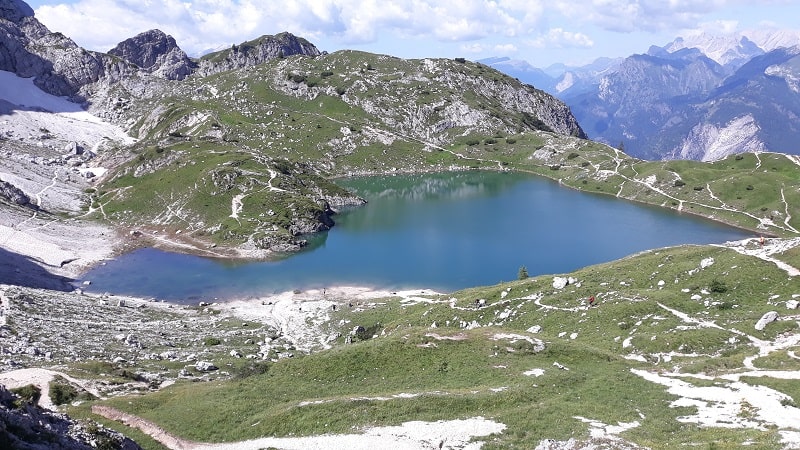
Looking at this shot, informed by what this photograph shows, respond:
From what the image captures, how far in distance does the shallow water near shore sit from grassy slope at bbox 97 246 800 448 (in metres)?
48.2

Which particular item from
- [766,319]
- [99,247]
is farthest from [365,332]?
[99,247]

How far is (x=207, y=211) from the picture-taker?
15462 cm

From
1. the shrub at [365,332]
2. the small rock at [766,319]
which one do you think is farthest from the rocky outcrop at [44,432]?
the small rock at [766,319]

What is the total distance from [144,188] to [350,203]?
70.8 m

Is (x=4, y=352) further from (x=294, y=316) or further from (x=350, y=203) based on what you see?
(x=350, y=203)

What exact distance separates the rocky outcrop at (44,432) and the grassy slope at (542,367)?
9221 millimetres

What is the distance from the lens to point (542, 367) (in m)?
45.2

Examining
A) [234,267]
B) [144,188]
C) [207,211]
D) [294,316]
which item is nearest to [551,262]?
[294,316]

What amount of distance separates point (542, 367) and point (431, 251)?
91.2 m

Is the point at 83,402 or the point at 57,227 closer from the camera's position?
the point at 83,402

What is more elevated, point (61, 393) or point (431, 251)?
point (61, 393)

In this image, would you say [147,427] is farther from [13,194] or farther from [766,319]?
[13,194]

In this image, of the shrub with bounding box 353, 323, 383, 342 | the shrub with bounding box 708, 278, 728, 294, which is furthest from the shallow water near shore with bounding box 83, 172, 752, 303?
the shrub with bounding box 708, 278, 728, 294

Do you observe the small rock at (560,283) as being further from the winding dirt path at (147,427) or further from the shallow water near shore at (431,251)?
the winding dirt path at (147,427)
